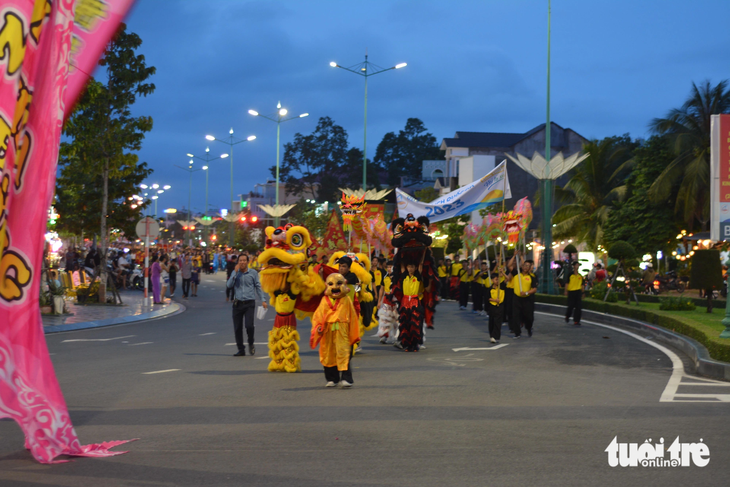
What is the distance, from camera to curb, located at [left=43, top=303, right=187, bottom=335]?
1820cm

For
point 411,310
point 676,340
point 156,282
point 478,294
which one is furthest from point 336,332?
point 156,282

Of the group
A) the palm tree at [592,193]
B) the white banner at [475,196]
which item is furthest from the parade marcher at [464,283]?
the palm tree at [592,193]

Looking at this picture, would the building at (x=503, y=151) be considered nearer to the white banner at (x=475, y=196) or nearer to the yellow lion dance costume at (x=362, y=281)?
the white banner at (x=475, y=196)

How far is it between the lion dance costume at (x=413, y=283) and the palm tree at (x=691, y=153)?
27.8m

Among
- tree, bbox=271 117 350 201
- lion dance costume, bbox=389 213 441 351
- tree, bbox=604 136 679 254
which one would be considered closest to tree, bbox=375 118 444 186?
tree, bbox=271 117 350 201

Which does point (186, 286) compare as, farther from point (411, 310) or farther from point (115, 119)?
point (411, 310)

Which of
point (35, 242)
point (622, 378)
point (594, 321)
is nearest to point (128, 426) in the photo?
point (35, 242)

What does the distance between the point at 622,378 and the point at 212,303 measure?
68.3 feet

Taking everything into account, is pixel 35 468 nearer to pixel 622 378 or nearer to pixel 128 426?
pixel 128 426

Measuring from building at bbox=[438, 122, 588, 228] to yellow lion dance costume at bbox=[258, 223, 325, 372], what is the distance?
46223 millimetres

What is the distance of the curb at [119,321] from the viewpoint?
18.2 meters

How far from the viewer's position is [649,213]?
41.1 meters

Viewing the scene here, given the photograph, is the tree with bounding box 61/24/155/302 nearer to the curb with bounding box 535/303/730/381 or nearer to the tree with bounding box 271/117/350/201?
the curb with bounding box 535/303/730/381

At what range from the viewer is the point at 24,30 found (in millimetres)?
5949
